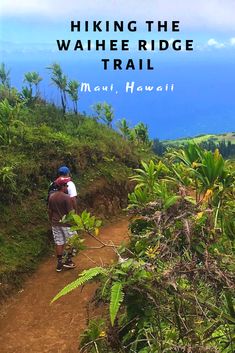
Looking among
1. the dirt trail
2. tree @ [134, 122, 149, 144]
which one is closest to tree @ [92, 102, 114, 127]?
tree @ [134, 122, 149, 144]

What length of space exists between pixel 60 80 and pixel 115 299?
11349mm

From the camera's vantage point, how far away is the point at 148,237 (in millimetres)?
Result: 2379

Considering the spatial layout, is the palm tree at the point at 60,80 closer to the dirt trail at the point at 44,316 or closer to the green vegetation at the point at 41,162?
the green vegetation at the point at 41,162

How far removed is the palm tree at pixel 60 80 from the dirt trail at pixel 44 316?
21.6ft

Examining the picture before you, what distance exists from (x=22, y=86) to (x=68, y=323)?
319 inches

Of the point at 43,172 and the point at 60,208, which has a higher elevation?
the point at 43,172

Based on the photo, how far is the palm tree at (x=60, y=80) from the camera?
12766 mm

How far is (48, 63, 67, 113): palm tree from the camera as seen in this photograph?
12766 millimetres

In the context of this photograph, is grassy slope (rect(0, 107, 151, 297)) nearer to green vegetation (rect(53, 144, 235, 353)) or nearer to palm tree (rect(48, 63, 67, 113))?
palm tree (rect(48, 63, 67, 113))

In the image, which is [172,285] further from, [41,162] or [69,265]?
[41,162]

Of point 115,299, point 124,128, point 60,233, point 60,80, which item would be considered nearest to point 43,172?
point 60,233

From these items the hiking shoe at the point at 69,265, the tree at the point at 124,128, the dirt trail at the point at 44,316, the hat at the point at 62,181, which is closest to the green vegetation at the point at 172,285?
the dirt trail at the point at 44,316

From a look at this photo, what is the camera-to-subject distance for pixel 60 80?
13.0m

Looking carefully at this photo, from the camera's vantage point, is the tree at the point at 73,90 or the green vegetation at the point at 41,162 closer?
the green vegetation at the point at 41,162
